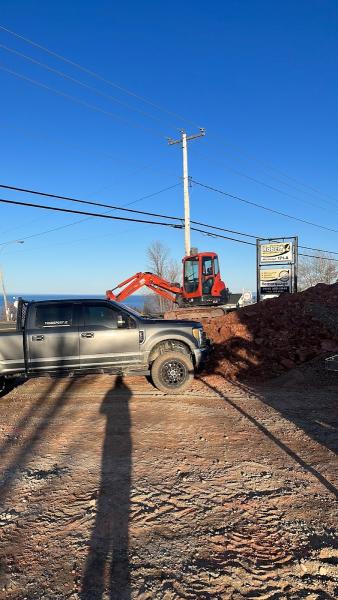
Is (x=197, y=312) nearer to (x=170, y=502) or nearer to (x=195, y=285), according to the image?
(x=195, y=285)

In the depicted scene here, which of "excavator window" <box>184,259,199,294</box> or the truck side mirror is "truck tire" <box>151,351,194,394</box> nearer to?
the truck side mirror

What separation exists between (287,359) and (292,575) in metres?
7.58

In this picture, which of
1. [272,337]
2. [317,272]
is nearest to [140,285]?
[272,337]

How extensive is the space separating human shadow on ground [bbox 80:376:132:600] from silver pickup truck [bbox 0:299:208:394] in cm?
225

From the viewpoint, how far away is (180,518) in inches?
148

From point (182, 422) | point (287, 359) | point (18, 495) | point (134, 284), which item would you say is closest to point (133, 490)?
point (18, 495)

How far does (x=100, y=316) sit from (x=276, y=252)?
13708 mm

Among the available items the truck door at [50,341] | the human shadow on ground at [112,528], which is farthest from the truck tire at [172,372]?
the human shadow on ground at [112,528]

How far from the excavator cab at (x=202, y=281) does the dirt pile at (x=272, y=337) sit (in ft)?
19.5

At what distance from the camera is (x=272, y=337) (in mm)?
11352

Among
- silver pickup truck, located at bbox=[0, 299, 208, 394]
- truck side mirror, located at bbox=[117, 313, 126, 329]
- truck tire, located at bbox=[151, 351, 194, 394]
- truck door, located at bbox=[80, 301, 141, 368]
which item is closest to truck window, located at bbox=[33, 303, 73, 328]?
silver pickup truck, located at bbox=[0, 299, 208, 394]

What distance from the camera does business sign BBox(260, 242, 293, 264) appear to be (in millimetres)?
19969

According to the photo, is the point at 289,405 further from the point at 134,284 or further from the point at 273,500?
the point at 134,284

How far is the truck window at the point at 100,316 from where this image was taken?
8.46m
